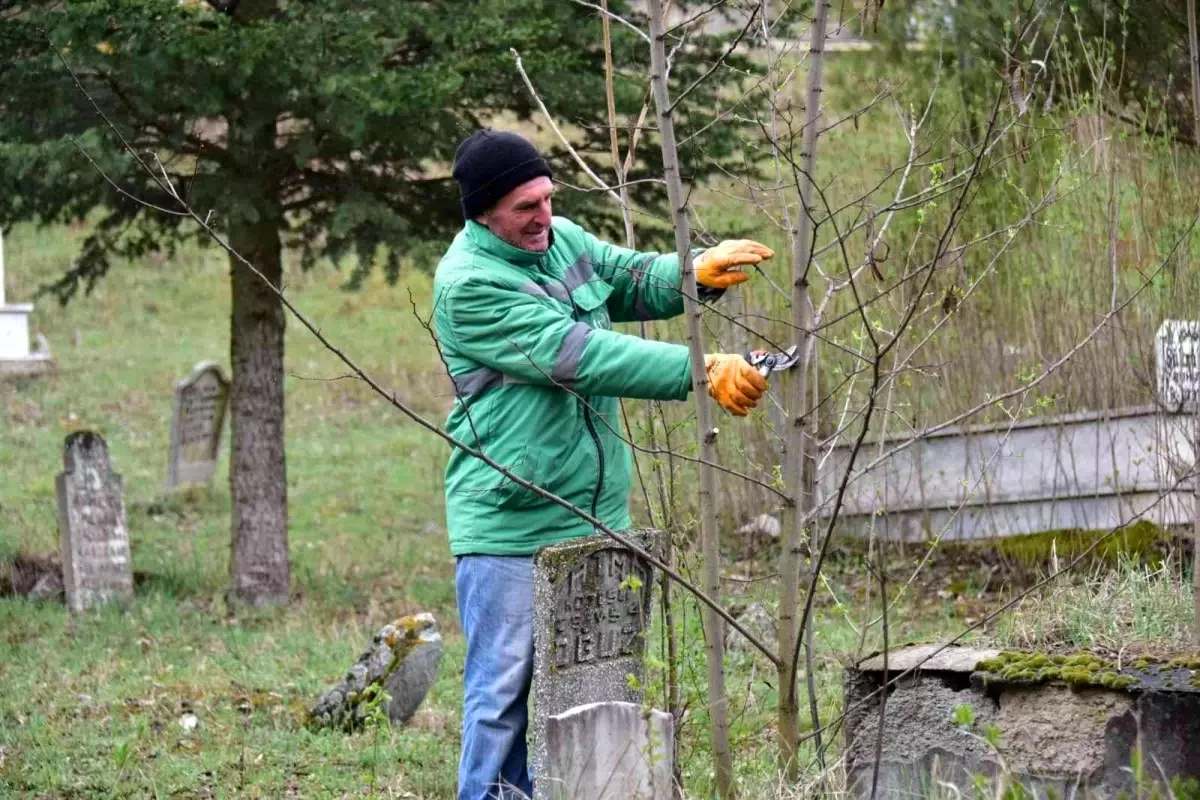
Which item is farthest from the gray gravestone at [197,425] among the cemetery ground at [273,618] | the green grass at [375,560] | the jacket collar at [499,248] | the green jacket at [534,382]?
the jacket collar at [499,248]

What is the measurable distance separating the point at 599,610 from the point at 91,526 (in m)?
5.87

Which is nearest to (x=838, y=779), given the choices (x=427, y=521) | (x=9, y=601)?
(x=9, y=601)

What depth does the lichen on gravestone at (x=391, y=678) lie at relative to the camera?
6.19 meters

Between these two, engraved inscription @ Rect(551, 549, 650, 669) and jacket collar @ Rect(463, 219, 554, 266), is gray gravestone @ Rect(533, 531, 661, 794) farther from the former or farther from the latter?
jacket collar @ Rect(463, 219, 554, 266)

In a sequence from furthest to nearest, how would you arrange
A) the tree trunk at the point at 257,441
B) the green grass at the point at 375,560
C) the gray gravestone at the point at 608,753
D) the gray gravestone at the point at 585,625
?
the tree trunk at the point at 257,441, the green grass at the point at 375,560, the gray gravestone at the point at 585,625, the gray gravestone at the point at 608,753

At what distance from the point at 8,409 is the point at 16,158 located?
31.0 feet

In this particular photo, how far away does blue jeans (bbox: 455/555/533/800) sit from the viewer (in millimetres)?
4117

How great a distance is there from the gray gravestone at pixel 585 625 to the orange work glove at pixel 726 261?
2.34 ft

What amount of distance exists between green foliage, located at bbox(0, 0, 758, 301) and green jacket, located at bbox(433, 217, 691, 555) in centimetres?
350

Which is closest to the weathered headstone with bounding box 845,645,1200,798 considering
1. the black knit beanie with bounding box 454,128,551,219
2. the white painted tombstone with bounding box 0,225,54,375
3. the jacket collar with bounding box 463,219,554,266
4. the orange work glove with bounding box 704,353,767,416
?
the orange work glove with bounding box 704,353,767,416

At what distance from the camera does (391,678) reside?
619cm

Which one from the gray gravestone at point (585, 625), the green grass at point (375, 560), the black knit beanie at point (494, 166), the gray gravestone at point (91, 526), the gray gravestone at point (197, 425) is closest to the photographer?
the gray gravestone at point (585, 625)

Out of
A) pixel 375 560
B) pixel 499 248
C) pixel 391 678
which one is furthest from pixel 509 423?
pixel 375 560

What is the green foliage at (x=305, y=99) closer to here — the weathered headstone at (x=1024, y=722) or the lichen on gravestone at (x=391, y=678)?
the lichen on gravestone at (x=391, y=678)
